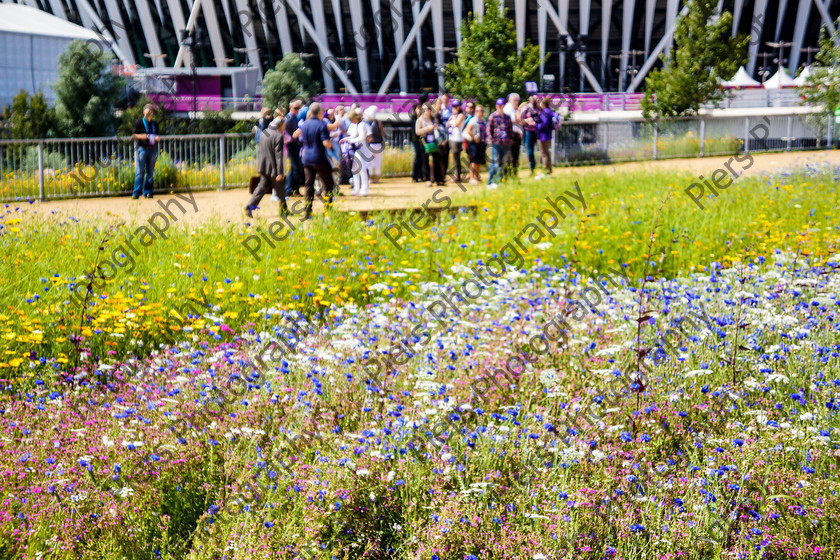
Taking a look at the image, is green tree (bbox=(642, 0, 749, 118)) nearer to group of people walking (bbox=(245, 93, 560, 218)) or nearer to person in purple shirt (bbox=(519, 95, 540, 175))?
group of people walking (bbox=(245, 93, 560, 218))

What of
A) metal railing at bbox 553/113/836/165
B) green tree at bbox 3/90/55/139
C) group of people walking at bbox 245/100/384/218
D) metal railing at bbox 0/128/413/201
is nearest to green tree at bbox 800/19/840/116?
metal railing at bbox 553/113/836/165

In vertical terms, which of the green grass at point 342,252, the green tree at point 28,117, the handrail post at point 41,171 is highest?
the green tree at point 28,117

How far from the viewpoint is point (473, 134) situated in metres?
17.2

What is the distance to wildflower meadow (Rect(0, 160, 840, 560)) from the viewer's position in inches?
142

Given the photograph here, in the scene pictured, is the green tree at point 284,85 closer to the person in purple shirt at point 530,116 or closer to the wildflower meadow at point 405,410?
the person in purple shirt at point 530,116

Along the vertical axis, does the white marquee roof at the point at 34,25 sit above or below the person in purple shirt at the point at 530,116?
above

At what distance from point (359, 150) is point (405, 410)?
12150 millimetres

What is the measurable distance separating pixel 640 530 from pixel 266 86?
42.0 meters

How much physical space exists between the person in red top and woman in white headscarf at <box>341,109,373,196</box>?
7.42ft

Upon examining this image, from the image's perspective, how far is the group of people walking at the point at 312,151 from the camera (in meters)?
12.6

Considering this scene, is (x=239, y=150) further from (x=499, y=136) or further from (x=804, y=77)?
(x=804, y=77)

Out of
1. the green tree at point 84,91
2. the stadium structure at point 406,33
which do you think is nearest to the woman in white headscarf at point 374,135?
the green tree at point 84,91

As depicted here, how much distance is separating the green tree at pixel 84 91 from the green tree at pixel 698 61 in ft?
58.3

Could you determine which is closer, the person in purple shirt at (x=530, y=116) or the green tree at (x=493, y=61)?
the person in purple shirt at (x=530, y=116)
